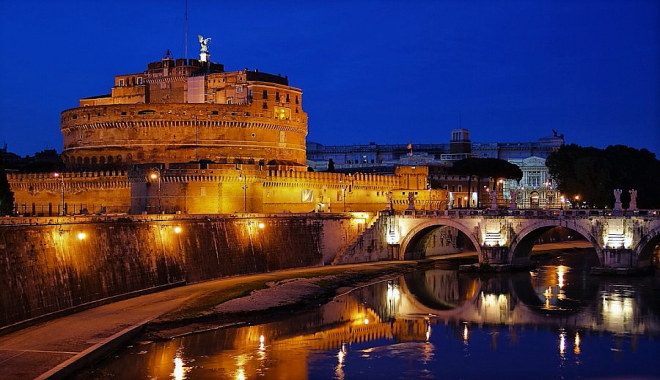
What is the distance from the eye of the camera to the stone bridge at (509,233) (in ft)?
200

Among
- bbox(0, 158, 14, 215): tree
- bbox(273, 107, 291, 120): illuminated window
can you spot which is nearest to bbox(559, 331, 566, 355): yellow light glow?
bbox(0, 158, 14, 215): tree

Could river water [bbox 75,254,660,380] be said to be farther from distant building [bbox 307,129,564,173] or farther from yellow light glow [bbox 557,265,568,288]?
distant building [bbox 307,129,564,173]

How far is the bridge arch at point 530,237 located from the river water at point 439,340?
5.48m

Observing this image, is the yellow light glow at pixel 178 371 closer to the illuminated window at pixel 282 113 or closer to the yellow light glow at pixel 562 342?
the yellow light glow at pixel 562 342

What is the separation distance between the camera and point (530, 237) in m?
67.1

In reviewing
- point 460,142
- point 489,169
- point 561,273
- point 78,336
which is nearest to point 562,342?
point 78,336

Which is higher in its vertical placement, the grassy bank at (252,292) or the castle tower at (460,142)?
the castle tower at (460,142)

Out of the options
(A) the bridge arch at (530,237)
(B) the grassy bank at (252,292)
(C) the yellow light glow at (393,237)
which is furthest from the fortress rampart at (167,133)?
(A) the bridge arch at (530,237)

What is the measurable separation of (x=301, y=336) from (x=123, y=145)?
1664 inches

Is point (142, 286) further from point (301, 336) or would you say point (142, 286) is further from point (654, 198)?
point (654, 198)

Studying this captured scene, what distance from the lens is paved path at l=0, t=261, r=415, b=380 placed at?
3017 centimetres

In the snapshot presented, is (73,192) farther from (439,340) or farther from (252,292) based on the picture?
(439,340)

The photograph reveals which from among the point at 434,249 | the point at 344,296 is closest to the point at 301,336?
the point at 344,296

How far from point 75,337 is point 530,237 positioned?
41345 mm
